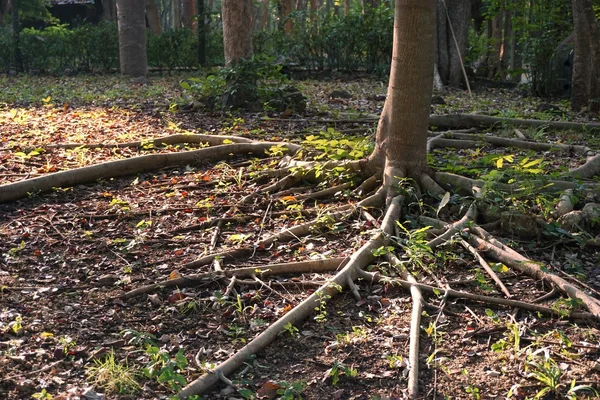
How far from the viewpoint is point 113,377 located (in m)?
3.48

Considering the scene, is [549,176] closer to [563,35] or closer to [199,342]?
[199,342]

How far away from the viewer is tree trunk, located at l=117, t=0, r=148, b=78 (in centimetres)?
1689

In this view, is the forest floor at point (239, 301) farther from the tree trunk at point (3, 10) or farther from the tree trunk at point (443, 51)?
the tree trunk at point (3, 10)

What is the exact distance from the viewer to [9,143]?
26.0 feet

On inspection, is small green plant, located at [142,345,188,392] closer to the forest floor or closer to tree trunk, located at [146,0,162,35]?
the forest floor

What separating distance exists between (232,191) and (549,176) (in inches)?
108

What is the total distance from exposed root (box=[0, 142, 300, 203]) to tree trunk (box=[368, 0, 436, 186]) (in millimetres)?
1465

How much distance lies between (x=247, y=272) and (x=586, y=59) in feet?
24.8

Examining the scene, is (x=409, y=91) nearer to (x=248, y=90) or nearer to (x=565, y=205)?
(x=565, y=205)

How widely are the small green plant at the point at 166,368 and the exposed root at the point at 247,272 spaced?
2.71 feet

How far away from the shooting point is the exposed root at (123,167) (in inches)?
245

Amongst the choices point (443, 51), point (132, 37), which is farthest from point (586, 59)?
point (132, 37)

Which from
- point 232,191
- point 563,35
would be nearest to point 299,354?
point 232,191

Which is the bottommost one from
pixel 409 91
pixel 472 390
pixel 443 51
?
pixel 472 390
